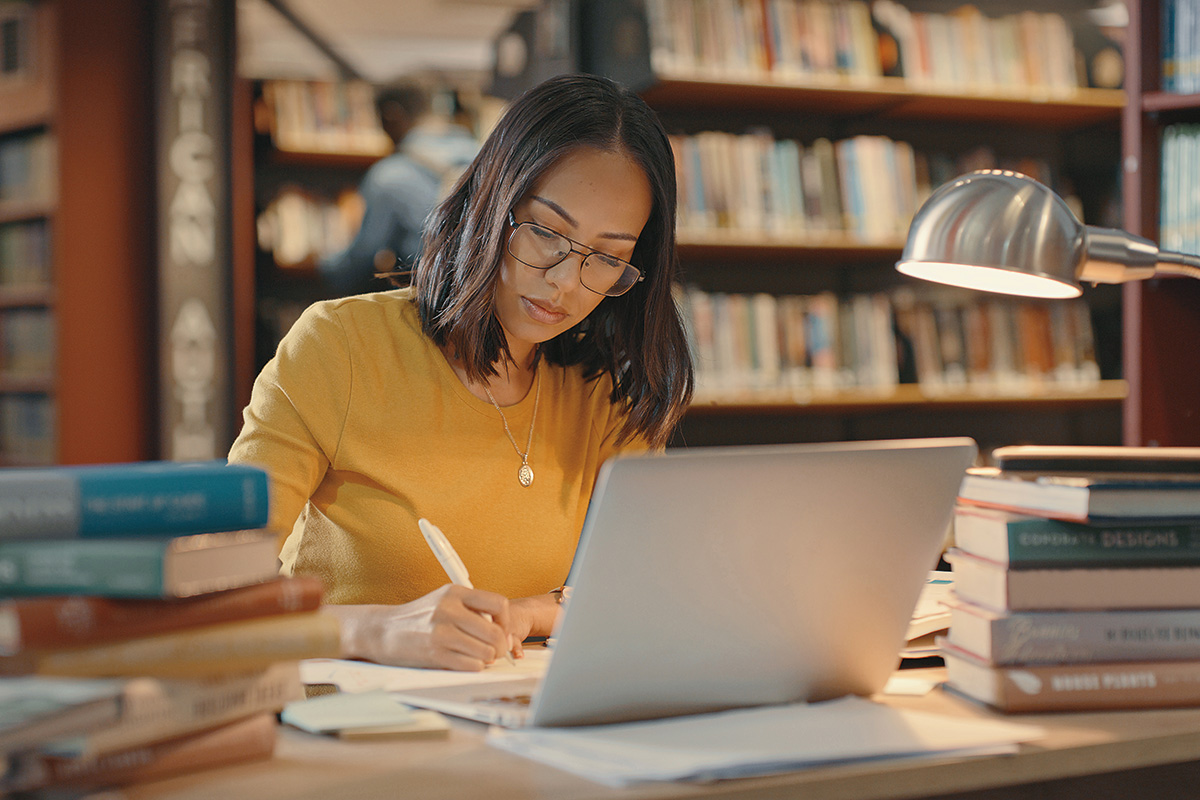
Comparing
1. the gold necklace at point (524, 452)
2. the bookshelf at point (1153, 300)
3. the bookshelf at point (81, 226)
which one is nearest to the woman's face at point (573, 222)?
the gold necklace at point (524, 452)

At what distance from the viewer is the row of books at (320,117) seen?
3.30m

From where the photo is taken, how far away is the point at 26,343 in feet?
11.4

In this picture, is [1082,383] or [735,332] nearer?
[735,332]

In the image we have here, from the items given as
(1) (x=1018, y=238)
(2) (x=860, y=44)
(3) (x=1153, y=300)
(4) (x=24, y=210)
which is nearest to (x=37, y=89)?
(4) (x=24, y=210)

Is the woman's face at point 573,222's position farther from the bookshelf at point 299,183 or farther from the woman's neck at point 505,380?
the bookshelf at point 299,183

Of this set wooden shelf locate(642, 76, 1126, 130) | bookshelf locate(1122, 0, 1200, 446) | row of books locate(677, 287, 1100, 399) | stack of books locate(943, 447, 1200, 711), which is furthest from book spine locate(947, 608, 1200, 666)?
wooden shelf locate(642, 76, 1126, 130)

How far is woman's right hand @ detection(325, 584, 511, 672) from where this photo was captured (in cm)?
96

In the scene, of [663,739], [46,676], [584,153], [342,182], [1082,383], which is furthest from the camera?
[342,182]

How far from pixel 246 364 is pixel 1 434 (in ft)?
3.31

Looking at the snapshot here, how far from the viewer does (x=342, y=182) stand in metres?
3.51

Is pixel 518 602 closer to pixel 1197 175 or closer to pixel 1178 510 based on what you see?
pixel 1178 510

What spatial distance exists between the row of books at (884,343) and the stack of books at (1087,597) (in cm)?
186

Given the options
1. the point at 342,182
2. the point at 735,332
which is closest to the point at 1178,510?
the point at 735,332

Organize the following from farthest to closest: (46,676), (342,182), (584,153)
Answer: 1. (342,182)
2. (584,153)
3. (46,676)
